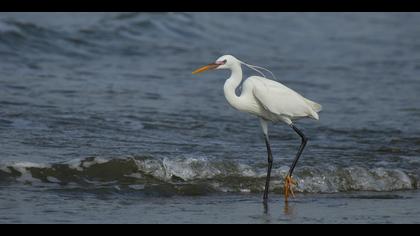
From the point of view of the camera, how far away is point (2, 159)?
8.12m

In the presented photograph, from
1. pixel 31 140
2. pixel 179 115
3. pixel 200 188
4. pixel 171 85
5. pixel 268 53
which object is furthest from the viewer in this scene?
pixel 268 53

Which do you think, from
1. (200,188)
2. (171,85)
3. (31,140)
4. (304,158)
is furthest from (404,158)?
→ (171,85)

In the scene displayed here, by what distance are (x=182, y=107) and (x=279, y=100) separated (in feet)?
13.1

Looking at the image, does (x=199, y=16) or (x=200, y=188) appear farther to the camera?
(x=199, y=16)

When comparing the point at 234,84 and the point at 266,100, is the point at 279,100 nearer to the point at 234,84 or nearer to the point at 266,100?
the point at 266,100

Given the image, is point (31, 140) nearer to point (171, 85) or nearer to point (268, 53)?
point (171, 85)

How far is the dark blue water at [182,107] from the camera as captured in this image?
8.14m

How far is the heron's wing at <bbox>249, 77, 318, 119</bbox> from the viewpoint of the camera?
25.5 ft

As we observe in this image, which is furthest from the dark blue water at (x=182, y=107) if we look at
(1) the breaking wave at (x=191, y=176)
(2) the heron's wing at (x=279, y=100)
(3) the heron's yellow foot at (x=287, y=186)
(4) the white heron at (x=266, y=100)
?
(2) the heron's wing at (x=279, y=100)

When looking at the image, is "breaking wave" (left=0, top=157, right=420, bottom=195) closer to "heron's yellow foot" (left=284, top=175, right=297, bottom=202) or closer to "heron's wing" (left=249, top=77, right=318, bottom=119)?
"heron's yellow foot" (left=284, top=175, right=297, bottom=202)

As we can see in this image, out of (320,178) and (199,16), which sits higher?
(199,16)

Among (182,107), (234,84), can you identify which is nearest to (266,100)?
(234,84)

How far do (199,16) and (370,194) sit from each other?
13.3 meters

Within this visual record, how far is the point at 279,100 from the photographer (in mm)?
7789
